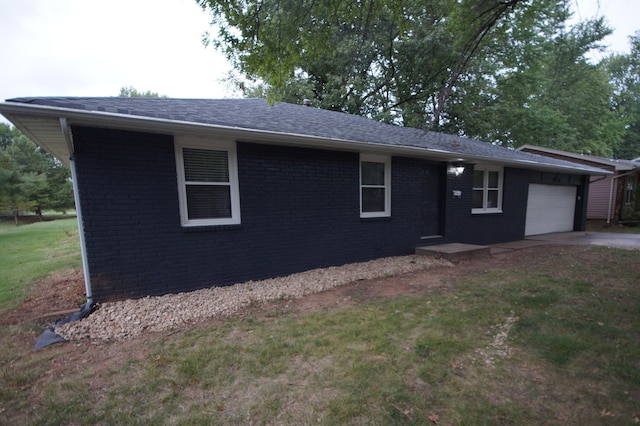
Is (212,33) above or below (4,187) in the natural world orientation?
above

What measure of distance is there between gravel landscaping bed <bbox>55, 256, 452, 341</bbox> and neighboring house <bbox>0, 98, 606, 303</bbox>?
266mm

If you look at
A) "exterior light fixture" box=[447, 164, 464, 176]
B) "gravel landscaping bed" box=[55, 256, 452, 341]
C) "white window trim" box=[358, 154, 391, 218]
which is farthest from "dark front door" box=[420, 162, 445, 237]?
"gravel landscaping bed" box=[55, 256, 452, 341]

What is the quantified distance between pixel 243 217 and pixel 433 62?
12040 millimetres

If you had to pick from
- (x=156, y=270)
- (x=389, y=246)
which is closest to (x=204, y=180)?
Result: (x=156, y=270)

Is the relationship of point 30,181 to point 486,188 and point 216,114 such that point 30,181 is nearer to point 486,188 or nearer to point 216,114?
point 216,114

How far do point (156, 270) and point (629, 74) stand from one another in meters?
44.2

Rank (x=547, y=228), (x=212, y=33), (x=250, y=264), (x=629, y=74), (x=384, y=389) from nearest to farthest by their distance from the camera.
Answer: (x=384, y=389) → (x=212, y=33) → (x=250, y=264) → (x=547, y=228) → (x=629, y=74)

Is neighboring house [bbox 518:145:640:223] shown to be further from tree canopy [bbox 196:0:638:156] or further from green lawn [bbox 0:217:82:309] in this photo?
green lawn [bbox 0:217:82:309]

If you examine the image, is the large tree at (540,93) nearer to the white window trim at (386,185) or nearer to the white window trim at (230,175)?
the white window trim at (386,185)

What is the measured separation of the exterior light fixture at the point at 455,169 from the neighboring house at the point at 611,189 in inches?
456

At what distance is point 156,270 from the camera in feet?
14.6

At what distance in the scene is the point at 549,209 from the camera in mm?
11930

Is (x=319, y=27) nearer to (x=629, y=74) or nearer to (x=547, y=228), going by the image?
(x=547, y=228)

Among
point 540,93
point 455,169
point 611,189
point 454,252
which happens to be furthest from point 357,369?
point 540,93
